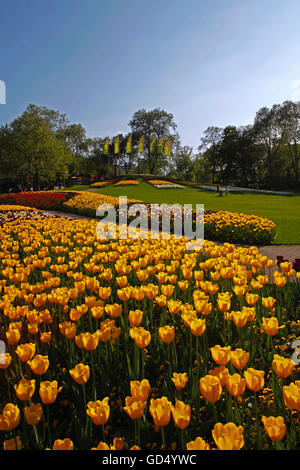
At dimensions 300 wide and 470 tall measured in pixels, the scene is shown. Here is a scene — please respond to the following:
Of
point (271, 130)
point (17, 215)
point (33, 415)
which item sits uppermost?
point (271, 130)

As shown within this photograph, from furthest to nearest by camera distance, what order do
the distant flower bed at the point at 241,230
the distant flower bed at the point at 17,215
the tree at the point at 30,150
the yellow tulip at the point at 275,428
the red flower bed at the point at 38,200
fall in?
1. the tree at the point at 30,150
2. the red flower bed at the point at 38,200
3. the distant flower bed at the point at 17,215
4. the distant flower bed at the point at 241,230
5. the yellow tulip at the point at 275,428

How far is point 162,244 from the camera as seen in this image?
18.8 ft

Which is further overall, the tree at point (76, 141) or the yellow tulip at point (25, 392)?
the tree at point (76, 141)

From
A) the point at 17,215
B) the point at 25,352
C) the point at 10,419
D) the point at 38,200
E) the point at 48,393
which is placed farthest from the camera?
the point at 38,200

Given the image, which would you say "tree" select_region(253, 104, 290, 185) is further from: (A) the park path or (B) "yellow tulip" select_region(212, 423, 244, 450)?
(B) "yellow tulip" select_region(212, 423, 244, 450)

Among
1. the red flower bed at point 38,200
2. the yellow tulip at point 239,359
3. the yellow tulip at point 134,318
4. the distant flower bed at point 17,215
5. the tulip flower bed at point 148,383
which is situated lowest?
the tulip flower bed at point 148,383

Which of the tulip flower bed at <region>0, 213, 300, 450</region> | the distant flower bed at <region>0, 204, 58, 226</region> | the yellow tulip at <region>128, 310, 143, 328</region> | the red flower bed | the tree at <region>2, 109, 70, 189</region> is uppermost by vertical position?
the tree at <region>2, 109, 70, 189</region>

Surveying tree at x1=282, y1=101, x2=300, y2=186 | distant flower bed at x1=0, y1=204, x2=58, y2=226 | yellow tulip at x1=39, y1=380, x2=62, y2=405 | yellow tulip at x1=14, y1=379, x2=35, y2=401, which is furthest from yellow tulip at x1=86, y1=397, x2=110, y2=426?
tree at x1=282, y1=101, x2=300, y2=186

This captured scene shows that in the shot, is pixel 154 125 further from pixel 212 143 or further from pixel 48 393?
pixel 48 393

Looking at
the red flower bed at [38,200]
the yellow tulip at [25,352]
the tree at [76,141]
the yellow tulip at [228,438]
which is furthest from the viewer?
the tree at [76,141]

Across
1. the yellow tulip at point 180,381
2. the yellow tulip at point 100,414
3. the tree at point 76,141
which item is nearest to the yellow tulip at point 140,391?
the yellow tulip at point 100,414

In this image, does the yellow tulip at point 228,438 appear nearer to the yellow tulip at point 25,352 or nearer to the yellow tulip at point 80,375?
the yellow tulip at point 80,375

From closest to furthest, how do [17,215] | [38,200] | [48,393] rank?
[48,393] → [17,215] → [38,200]

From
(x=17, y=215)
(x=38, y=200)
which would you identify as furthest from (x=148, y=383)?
(x=38, y=200)
